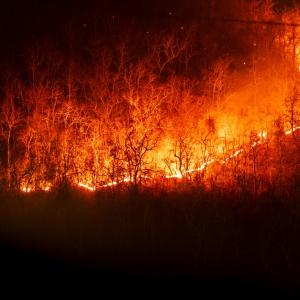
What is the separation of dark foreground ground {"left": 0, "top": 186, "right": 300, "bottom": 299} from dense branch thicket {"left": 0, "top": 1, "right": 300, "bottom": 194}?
170 cm

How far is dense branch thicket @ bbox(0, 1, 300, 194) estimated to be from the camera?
1492 centimetres

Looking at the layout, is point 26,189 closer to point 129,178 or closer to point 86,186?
point 86,186

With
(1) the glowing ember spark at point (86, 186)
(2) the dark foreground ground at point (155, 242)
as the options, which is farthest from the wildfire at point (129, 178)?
(2) the dark foreground ground at point (155, 242)

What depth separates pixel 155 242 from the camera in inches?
380

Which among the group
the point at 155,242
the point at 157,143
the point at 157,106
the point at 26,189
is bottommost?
the point at 155,242

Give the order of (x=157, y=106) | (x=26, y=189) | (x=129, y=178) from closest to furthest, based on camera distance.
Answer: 1. (x=129, y=178)
2. (x=26, y=189)
3. (x=157, y=106)

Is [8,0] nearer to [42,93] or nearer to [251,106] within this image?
[42,93]

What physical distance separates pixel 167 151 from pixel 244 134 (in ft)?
11.2

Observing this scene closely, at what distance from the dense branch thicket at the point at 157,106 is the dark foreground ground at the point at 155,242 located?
170cm

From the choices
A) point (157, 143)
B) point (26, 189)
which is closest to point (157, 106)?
point (157, 143)

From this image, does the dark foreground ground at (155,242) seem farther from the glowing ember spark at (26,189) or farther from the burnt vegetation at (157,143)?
the glowing ember spark at (26,189)

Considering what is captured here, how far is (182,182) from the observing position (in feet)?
42.7

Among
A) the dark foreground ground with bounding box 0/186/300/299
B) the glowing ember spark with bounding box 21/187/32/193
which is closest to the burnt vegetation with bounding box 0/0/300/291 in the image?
the dark foreground ground with bounding box 0/186/300/299

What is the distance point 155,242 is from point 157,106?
8.81 metres
